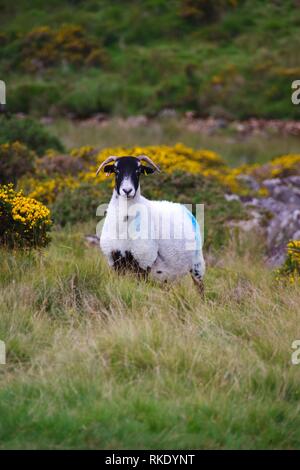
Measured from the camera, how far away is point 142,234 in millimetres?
8789

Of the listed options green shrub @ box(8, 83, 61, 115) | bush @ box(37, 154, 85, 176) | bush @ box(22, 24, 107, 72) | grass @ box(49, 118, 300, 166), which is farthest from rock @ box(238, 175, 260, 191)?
bush @ box(22, 24, 107, 72)

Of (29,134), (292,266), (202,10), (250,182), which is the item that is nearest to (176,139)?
A: (29,134)

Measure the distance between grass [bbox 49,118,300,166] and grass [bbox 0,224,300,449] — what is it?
1342cm

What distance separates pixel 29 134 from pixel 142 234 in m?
10.00

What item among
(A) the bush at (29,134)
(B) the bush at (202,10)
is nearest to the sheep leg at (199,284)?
(A) the bush at (29,134)

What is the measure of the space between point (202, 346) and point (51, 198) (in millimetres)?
7818

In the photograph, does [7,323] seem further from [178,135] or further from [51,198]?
[178,135]

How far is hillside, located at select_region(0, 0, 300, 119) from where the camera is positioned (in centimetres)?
2855

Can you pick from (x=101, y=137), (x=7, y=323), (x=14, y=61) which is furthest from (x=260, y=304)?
(x=14, y=61)

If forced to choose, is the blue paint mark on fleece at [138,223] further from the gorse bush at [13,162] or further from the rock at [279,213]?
the gorse bush at [13,162]

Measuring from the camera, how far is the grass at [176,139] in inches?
886

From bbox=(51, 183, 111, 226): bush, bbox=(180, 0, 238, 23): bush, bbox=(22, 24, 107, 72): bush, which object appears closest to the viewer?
bbox=(51, 183, 111, 226): bush

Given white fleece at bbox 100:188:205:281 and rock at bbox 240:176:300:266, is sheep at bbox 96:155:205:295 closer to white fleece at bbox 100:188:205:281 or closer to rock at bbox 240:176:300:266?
white fleece at bbox 100:188:205:281

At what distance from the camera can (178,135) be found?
2442 centimetres
